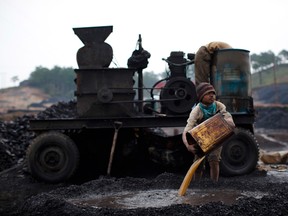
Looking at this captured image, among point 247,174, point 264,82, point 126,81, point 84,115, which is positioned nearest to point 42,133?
point 84,115

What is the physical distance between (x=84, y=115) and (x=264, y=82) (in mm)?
66573

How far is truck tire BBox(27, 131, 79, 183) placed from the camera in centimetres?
795

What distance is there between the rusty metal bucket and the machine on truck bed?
9.04 ft

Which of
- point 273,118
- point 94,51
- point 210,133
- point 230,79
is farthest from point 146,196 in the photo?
point 273,118

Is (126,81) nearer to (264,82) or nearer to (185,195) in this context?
(185,195)

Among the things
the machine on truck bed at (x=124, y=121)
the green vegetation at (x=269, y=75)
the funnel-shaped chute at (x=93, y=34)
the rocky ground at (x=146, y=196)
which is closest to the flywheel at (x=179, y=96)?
the machine on truck bed at (x=124, y=121)

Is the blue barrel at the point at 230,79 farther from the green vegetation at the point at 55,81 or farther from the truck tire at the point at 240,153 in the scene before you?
the green vegetation at the point at 55,81

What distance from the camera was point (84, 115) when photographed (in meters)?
8.34

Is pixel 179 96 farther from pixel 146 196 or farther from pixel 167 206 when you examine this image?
pixel 167 206

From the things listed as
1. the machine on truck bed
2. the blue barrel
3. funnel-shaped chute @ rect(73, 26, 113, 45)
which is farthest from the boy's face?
funnel-shaped chute @ rect(73, 26, 113, 45)

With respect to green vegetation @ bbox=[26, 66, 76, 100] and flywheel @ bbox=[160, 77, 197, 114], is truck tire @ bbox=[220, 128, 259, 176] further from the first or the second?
green vegetation @ bbox=[26, 66, 76, 100]

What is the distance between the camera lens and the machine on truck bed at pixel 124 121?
8031mm

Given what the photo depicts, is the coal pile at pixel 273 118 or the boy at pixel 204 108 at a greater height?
the boy at pixel 204 108

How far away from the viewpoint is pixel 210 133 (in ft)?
17.1
